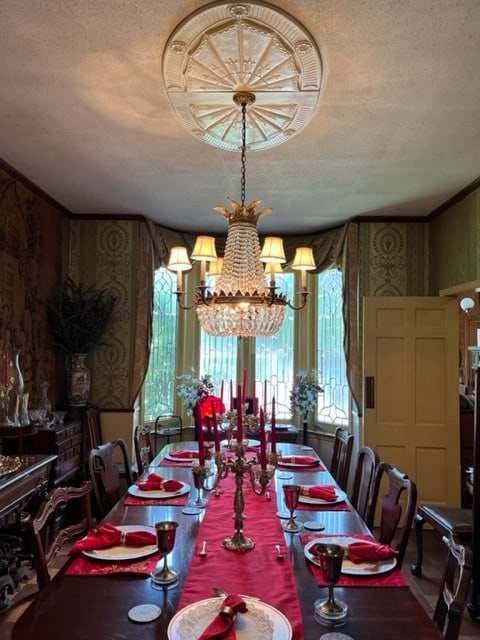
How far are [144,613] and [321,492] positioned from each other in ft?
4.00

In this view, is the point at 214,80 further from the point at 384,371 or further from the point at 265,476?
the point at 384,371

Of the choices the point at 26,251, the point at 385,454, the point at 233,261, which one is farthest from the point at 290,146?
the point at 385,454

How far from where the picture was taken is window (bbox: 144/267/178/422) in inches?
201

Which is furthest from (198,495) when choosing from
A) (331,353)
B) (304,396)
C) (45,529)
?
(331,353)

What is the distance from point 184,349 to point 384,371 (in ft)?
7.27

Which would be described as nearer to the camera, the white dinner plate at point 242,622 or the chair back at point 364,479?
the white dinner plate at point 242,622

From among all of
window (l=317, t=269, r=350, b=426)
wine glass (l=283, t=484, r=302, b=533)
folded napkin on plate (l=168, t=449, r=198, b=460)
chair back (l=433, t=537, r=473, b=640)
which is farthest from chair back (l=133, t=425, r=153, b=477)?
window (l=317, t=269, r=350, b=426)

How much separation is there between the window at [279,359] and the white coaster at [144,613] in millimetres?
4047

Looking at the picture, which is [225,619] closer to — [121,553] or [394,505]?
[121,553]

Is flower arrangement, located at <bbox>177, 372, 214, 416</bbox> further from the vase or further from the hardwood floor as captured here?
the hardwood floor

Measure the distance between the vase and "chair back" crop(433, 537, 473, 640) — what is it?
3428 millimetres

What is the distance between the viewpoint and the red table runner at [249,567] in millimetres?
1390

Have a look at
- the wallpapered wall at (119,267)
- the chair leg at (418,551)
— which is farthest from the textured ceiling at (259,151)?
the chair leg at (418,551)

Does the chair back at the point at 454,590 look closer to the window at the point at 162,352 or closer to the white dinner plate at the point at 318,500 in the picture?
the white dinner plate at the point at 318,500
